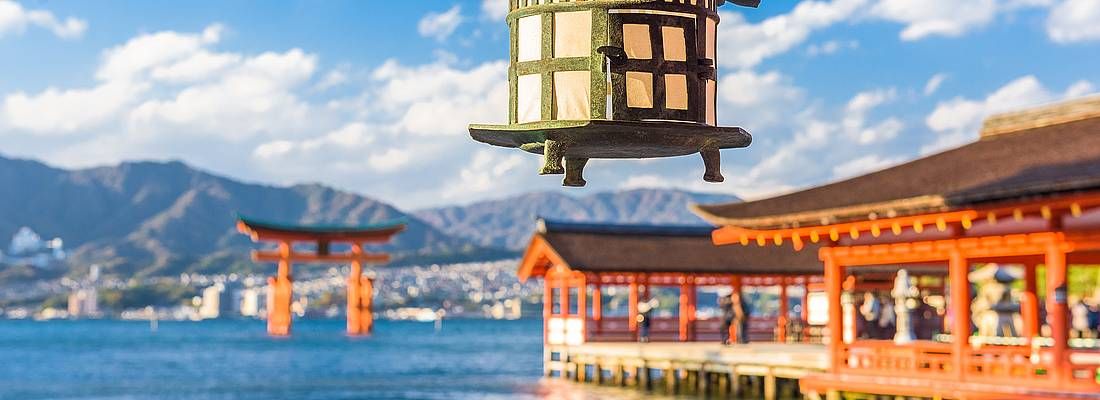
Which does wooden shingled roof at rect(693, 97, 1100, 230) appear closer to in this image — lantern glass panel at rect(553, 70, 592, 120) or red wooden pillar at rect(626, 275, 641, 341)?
lantern glass panel at rect(553, 70, 592, 120)

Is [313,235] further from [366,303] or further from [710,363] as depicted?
[710,363]

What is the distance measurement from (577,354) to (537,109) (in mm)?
36841

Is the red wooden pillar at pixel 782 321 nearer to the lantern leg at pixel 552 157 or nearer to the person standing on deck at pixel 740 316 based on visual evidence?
the person standing on deck at pixel 740 316

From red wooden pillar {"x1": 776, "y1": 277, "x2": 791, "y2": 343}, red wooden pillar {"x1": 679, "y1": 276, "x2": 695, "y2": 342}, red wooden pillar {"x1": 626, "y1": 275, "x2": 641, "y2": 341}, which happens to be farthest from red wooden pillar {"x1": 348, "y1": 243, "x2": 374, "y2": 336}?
red wooden pillar {"x1": 776, "y1": 277, "x2": 791, "y2": 343}

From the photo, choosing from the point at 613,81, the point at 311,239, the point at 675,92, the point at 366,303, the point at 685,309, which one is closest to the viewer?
the point at 613,81

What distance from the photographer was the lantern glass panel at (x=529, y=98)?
652cm

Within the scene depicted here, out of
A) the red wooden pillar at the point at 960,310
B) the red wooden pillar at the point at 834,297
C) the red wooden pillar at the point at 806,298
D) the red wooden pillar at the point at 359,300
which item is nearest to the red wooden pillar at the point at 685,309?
the red wooden pillar at the point at 806,298

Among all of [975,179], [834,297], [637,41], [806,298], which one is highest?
[975,179]

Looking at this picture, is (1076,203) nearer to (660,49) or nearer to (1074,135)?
(1074,135)

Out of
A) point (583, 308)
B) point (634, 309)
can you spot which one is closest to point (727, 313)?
point (583, 308)

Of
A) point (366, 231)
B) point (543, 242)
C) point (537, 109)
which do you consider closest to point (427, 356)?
point (366, 231)

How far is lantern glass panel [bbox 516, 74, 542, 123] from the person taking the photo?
21.4ft

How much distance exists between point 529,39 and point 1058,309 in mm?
15348

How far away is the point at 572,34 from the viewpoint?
639cm
